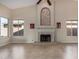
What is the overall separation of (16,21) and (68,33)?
497 centimetres

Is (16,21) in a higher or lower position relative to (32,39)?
higher

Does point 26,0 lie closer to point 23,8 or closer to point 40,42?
point 23,8

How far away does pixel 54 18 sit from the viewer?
15.6m

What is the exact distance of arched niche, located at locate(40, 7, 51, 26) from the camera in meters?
15.5

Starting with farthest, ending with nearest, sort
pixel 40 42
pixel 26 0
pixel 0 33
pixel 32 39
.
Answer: pixel 32 39 → pixel 40 42 → pixel 26 0 → pixel 0 33

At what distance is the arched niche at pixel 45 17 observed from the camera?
1552 cm

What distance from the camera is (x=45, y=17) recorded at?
1559cm

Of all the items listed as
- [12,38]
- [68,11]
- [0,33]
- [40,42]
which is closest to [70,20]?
[68,11]

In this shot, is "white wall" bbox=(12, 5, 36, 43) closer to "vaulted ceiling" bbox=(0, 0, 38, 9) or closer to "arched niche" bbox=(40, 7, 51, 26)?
"vaulted ceiling" bbox=(0, 0, 38, 9)

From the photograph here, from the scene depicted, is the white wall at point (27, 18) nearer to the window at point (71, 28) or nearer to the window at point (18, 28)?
the window at point (18, 28)

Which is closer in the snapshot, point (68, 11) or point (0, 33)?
point (0, 33)

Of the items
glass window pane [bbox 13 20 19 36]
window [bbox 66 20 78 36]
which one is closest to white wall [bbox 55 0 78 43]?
window [bbox 66 20 78 36]

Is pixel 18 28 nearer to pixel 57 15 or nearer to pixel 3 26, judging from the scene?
pixel 3 26

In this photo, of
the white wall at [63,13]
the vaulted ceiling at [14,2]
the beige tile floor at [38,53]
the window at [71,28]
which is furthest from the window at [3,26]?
the window at [71,28]
